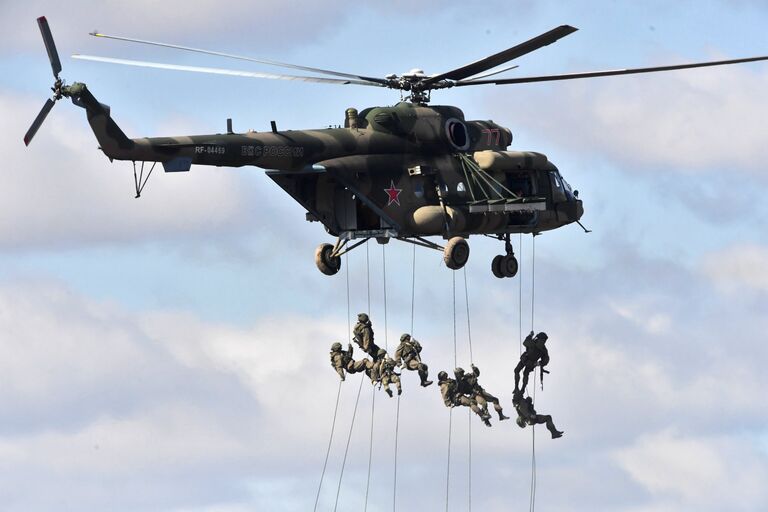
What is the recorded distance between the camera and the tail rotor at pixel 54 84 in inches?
1690

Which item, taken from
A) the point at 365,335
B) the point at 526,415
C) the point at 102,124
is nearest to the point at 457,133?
the point at 365,335

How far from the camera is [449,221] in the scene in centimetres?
4853

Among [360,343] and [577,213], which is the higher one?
[577,213]

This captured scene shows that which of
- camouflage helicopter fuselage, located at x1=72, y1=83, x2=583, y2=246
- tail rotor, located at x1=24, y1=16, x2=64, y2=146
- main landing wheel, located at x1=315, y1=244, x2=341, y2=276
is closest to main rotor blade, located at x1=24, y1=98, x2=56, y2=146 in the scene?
tail rotor, located at x1=24, y1=16, x2=64, y2=146

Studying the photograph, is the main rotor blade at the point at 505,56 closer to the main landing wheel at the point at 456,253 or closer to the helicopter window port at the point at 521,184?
the helicopter window port at the point at 521,184

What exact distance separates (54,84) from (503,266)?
1425cm

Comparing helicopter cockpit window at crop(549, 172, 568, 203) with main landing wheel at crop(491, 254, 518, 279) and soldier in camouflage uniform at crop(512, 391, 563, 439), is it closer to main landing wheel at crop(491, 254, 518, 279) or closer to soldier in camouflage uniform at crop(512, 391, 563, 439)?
main landing wheel at crop(491, 254, 518, 279)

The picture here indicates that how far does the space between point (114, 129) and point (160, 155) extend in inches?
51.5

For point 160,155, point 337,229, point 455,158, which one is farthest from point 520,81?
point 160,155

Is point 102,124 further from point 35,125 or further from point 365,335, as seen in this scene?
point 365,335

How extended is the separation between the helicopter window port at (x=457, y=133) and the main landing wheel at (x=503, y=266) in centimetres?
342

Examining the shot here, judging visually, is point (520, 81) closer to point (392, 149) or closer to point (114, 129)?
point (392, 149)

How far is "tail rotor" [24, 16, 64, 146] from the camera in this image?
141 feet

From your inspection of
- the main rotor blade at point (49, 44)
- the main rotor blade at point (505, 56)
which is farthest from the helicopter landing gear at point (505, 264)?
the main rotor blade at point (49, 44)
